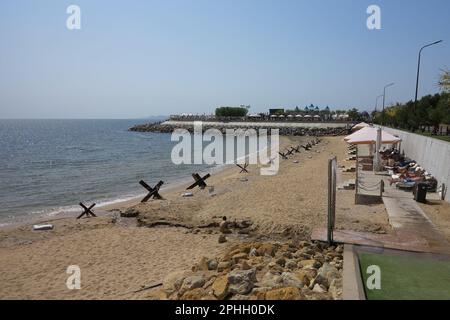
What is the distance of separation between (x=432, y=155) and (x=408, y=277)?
11543mm

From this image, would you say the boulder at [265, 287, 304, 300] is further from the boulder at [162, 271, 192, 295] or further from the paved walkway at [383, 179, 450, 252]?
the paved walkway at [383, 179, 450, 252]

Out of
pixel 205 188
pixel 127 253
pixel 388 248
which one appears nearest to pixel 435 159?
pixel 388 248

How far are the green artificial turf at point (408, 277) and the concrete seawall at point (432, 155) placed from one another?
260 inches

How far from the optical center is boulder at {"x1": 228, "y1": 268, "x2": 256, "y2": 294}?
6.24 metres

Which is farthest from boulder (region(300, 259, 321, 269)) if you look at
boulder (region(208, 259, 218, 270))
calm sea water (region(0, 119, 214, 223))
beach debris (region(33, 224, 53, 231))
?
calm sea water (region(0, 119, 214, 223))

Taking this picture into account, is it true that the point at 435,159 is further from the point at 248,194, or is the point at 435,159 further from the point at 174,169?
the point at 174,169

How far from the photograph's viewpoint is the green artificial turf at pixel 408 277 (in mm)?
5602

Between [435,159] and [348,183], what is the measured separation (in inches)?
139

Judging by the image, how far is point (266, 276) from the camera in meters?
6.90

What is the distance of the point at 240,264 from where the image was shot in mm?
7730

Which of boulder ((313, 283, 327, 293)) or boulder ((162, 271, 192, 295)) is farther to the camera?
boulder ((162, 271, 192, 295))

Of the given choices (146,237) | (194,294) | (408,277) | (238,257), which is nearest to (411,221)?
(408,277)

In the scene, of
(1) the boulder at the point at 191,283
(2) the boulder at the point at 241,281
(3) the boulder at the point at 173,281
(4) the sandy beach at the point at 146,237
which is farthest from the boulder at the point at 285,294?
(4) the sandy beach at the point at 146,237

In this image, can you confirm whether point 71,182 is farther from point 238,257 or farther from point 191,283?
point 191,283
